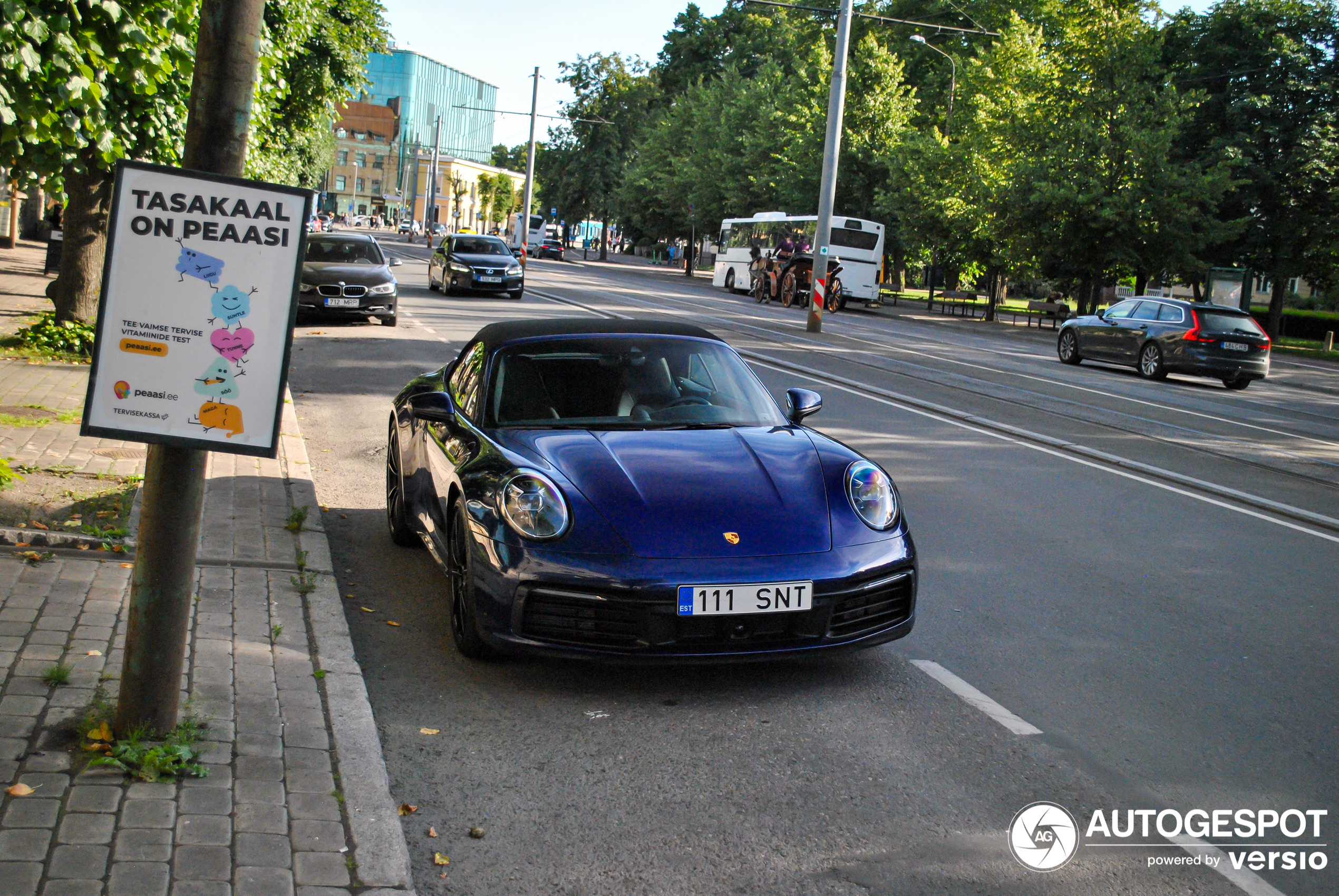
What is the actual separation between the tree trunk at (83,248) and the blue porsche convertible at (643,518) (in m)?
9.37

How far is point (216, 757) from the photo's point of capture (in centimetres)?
363

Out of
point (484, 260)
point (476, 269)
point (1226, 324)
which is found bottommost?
point (1226, 324)

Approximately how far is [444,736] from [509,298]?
26937 mm

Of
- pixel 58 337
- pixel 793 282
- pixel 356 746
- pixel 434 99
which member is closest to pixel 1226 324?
pixel 58 337

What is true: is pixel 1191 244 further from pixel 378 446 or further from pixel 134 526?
pixel 134 526

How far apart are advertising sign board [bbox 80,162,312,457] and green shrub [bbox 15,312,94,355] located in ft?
34.8

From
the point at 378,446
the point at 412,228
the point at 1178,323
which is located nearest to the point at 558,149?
the point at 412,228

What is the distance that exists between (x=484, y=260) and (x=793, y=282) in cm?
1303

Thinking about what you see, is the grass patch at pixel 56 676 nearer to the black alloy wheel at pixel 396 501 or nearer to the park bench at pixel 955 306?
the black alloy wheel at pixel 396 501

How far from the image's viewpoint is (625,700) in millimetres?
4590

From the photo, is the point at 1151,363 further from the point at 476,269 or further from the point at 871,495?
the point at 871,495

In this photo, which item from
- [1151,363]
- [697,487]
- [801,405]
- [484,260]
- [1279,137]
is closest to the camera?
[697,487]

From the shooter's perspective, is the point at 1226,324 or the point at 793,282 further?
the point at 793,282

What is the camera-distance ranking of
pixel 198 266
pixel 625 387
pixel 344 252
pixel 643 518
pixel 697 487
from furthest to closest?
pixel 344 252
pixel 625 387
pixel 697 487
pixel 643 518
pixel 198 266
